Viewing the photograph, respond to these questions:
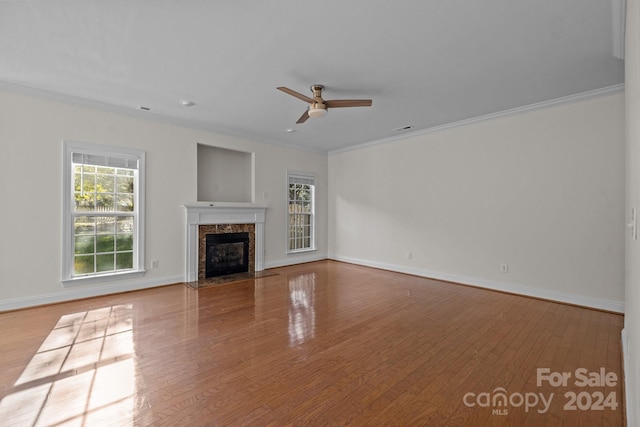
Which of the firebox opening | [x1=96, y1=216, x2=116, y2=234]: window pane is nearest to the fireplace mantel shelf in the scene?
the firebox opening

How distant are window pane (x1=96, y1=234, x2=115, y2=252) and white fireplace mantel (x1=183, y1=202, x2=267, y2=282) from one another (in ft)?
3.51

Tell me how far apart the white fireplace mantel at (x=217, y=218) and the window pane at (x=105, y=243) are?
107 cm

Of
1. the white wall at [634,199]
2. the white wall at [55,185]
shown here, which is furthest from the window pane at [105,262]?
the white wall at [634,199]

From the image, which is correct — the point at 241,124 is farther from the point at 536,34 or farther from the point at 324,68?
the point at 536,34

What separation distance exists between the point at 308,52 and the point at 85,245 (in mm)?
4069

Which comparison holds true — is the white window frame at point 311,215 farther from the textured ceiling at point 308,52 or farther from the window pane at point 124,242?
the window pane at point 124,242

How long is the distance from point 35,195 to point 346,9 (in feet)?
14.3

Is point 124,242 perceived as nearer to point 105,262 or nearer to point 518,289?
point 105,262

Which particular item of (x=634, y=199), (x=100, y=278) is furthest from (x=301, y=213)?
(x=634, y=199)

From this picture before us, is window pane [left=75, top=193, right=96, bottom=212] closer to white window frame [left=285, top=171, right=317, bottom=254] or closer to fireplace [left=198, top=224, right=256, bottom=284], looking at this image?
fireplace [left=198, top=224, right=256, bottom=284]

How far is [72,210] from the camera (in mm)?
3936

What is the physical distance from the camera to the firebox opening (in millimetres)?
5273

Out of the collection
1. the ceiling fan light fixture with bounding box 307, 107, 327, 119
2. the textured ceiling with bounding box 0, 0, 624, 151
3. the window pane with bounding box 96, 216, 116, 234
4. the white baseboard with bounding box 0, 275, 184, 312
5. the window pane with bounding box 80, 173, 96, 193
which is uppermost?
the textured ceiling with bounding box 0, 0, 624, 151

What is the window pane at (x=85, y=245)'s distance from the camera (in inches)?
159
